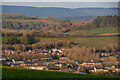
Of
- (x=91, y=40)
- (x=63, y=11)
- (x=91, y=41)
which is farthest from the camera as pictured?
(x=91, y=40)

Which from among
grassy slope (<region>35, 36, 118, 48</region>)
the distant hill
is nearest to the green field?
grassy slope (<region>35, 36, 118, 48</region>)

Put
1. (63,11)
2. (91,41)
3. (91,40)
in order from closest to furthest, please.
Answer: (63,11) < (91,41) < (91,40)

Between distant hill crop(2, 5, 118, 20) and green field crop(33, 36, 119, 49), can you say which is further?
green field crop(33, 36, 119, 49)

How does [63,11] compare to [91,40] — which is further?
[91,40]

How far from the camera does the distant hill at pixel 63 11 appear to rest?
11.8 meters

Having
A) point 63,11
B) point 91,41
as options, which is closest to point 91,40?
point 91,41

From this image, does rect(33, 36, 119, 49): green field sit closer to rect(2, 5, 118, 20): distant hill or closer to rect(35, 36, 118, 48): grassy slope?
rect(35, 36, 118, 48): grassy slope

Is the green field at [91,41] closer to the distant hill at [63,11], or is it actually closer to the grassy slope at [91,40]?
the grassy slope at [91,40]

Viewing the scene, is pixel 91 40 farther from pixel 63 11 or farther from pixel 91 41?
pixel 63 11

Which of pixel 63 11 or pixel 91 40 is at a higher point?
pixel 63 11

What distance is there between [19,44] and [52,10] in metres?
3.29

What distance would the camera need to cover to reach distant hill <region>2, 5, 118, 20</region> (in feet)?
38.6

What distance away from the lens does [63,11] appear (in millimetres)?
11953

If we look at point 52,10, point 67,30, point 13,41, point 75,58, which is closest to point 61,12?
point 52,10
